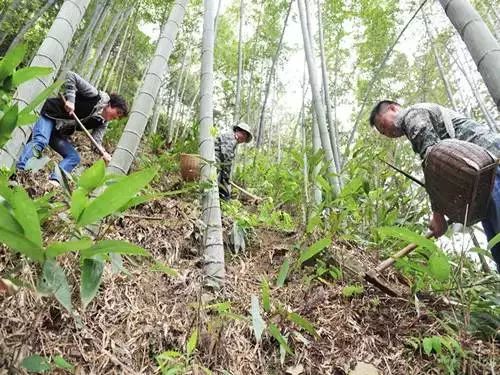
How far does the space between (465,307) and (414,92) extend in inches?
276

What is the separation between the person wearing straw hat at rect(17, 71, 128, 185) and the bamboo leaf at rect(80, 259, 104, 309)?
2.12 meters

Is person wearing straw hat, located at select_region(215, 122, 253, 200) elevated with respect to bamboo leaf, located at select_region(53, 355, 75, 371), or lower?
elevated

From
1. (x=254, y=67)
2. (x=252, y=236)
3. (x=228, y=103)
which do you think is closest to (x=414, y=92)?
(x=254, y=67)

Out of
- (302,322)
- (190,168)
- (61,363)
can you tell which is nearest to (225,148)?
(190,168)

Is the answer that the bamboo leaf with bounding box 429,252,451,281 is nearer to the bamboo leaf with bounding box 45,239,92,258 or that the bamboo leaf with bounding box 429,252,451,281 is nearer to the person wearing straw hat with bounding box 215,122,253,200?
the bamboo leaf with bounding box 45,239,92,258

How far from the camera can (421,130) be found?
202 centimetres

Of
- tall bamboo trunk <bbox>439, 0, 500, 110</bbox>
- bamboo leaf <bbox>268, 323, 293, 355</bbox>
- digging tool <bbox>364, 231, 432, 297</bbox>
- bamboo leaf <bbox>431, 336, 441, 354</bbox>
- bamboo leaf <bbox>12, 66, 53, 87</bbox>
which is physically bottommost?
bamboo leaf <bbox>268, 323, 293, 355</bbox>

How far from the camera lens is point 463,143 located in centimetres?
169

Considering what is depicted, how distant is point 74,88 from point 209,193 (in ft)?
5.29

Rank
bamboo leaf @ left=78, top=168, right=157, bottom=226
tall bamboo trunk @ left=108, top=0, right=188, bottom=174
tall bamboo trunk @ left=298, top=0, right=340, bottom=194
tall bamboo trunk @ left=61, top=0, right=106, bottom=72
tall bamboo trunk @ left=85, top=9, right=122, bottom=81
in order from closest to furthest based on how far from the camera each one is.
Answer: bamboo leaf @ left=78, top=168, right=157, bottom=226
tall bamboo trunk @ left=108, top=0, right=188, bottom=174
tall bamboo trunk @ left=298, top=0, right=340, bottom=194
tall bamboo trunk @ left=61, top=0, right=106, bottom=72
tall bamboo trunk @ left=85, top=9, right=122, bottom=81

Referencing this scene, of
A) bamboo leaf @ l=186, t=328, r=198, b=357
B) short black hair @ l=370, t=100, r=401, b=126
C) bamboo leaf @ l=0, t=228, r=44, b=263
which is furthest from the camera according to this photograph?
short black hair @ l=370, t=100, r=401, b=126

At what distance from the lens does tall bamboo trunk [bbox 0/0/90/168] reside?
155 centimetres

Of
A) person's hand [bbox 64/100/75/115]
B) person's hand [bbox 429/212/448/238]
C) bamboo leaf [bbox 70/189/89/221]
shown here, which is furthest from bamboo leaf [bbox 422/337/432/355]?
person's hand [bbox 64/100/75/115]

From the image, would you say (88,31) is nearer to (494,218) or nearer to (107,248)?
(494,218)
